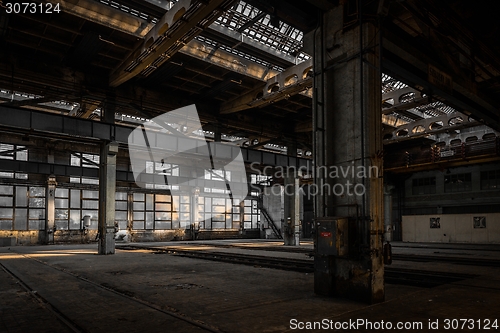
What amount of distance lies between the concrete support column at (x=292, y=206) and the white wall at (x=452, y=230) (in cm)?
1119

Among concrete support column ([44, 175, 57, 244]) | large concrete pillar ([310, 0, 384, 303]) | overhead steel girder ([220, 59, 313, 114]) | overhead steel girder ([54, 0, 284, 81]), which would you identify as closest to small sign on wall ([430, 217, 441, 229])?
overhead steel girder ([220, 59, 313, 114])

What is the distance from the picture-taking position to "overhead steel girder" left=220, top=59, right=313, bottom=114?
13445 millimetres

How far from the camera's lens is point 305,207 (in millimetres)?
39969

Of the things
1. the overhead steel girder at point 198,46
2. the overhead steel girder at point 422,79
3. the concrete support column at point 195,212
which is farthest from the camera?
the concrete support column at point 195,212

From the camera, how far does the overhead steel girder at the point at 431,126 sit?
1767 cm

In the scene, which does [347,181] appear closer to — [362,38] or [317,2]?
→ [362,38]

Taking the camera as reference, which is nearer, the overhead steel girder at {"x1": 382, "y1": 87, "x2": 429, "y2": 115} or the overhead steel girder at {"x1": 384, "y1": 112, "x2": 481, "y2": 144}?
the overhead steel girder at {"x1": 382, "y1": 87, "x2": 429, "y2": 115}

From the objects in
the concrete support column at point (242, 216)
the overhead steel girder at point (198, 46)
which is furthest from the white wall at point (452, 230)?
the overhead steel girder at point (198, 46)

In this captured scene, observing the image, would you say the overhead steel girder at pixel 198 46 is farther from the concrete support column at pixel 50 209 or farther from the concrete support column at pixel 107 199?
the concrete support column at pixel 50 209

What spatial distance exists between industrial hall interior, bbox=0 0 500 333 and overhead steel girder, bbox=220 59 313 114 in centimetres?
10

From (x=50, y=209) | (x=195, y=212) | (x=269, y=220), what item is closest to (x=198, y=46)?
(x=50, y=209)

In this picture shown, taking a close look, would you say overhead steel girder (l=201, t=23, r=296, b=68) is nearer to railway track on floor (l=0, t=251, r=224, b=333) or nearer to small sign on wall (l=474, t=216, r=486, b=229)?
railway track on floor (l=0, t=251, r=224, b=333)

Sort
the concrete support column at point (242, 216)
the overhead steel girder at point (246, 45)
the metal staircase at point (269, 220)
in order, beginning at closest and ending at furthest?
the overhead steel girder at point (246, 45)
the concrete support column at point (242, 216)
the metal staircase at point (269, 220)

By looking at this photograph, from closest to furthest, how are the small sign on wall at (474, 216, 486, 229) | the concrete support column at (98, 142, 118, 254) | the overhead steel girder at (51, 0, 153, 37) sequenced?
the overhead steel girder at (51, 0, 153, 37) < the concrete support column at (98, 142, 118, 254) < the small sign on wall at (474, 216, 486, 229)
